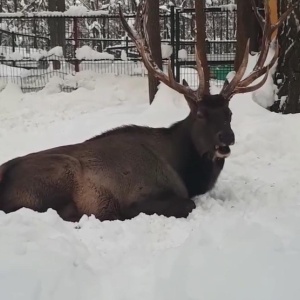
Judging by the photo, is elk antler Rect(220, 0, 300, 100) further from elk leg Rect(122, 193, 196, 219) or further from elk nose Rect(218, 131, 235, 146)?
elk leg Rect(122, 193, 196, 219)

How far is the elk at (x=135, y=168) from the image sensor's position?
5.11 m

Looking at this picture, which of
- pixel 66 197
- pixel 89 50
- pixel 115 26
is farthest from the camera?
pixel 115 26

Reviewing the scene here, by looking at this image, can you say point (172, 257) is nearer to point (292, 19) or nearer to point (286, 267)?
point (286, 267)

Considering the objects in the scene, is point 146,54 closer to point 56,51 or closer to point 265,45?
point 265,45

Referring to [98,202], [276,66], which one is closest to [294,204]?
[98,202]

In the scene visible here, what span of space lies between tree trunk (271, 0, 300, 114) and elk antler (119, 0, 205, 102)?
2.80 m

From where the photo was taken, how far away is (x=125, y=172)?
545 centimetres

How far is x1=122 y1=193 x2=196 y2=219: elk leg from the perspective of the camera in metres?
5.24

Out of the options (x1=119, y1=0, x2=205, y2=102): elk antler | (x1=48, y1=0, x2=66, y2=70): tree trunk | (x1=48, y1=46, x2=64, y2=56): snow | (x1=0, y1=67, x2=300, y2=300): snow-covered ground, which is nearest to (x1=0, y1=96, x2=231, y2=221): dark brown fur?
(x1=119, y1=0, x2=205, y2=102): elk antler

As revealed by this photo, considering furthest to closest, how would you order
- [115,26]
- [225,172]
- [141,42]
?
[115,26], [225,172], [141,42]

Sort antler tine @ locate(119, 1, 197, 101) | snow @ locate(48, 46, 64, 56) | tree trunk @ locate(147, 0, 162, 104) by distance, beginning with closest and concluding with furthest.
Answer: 1. antler tine @ locate(119, 1, 197, 101)
2. tree trunk @ locate(147, 0, 162, 104)
3. snow @ locate(48, 46, 64, 56)

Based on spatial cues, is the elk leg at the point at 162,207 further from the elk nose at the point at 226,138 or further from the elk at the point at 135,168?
the elk nose at the point at 226,138

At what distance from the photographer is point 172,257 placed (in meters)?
3.79

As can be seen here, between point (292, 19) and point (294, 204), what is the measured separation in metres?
3.94
